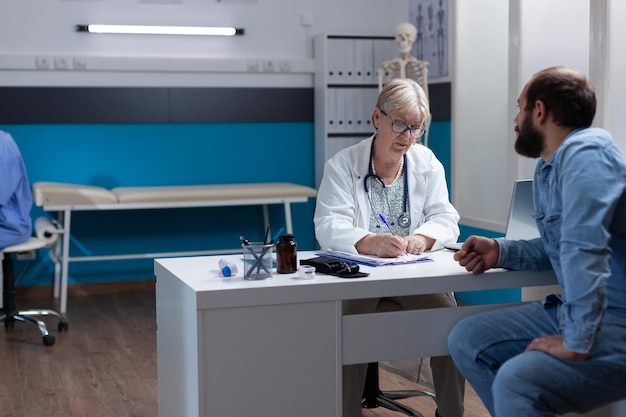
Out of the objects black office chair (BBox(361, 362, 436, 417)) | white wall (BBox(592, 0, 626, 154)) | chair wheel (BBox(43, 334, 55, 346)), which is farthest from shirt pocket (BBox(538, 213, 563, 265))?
chair wheel (BBox(43, 334, 55, 346))

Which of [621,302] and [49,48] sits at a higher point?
[49,48]

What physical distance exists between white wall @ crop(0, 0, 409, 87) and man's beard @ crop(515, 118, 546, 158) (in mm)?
3850

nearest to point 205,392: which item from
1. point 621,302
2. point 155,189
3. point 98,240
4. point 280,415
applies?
point 280,415

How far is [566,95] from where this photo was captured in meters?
2.10

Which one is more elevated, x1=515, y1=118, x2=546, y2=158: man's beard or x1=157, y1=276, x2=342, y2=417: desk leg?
x1=515, y1=118, x2=546, y2=158: man's beard

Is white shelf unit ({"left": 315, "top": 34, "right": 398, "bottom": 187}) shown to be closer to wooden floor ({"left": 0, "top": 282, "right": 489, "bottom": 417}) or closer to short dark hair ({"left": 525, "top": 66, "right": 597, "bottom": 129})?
wooden floor ({"left": 0, "top": 282, "right": 489, "bottom": 417})

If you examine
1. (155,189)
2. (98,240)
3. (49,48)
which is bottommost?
(98,240)

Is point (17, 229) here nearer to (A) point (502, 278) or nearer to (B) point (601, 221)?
(A) point (502, 278)

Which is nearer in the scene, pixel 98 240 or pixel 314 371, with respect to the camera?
pixel 314 371

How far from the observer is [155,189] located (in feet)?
17.3

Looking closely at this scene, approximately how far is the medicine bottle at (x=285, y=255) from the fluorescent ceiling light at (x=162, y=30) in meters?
3.69

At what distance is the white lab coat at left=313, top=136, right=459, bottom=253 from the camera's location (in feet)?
9.12

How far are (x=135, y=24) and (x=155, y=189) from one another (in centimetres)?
115

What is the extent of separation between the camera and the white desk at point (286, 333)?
2.06 m
